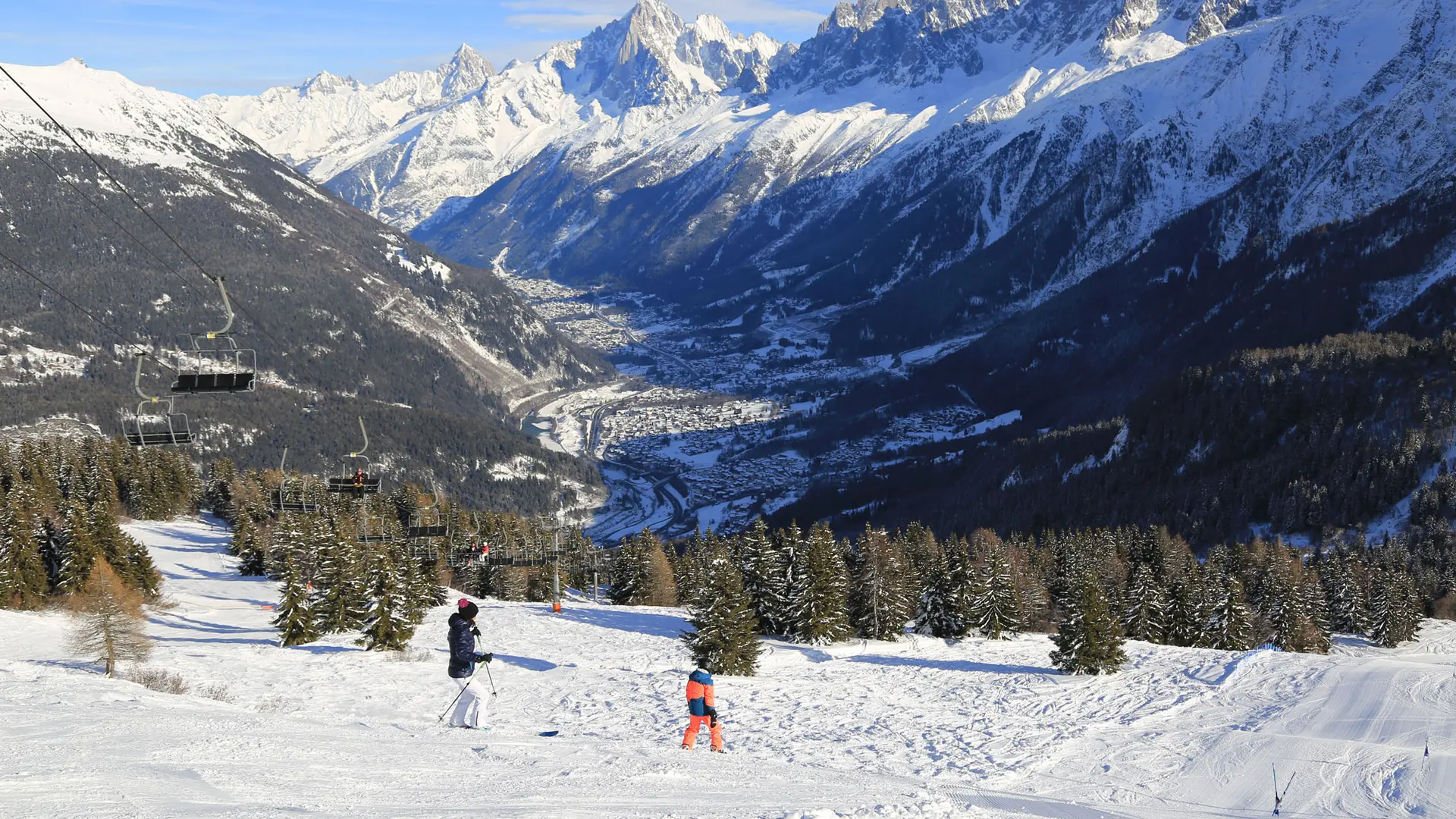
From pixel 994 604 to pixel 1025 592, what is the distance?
1530 cm

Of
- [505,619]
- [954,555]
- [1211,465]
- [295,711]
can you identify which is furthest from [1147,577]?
[1211,465]

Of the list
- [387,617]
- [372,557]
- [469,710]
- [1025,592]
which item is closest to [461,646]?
[469,710]

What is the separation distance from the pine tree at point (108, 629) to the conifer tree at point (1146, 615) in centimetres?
5758

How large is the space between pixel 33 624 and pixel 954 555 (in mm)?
51341

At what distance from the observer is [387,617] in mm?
52250

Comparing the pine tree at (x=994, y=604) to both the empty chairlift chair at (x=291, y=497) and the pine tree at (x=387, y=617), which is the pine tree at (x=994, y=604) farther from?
the empty chairlift chair at (x=291, y=497)

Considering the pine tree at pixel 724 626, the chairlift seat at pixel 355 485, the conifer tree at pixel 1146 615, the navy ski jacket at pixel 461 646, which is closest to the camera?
the navy ski jacket at pixel 461 646

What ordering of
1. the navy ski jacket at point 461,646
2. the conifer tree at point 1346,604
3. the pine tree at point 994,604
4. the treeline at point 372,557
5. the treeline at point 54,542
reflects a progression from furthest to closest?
the conifer tree at point 1346,604 → the pine tree at point 994,604 → the treeline at point 54,542 → the treeline at point 372,557 → the navy ski jacket at point 461,646

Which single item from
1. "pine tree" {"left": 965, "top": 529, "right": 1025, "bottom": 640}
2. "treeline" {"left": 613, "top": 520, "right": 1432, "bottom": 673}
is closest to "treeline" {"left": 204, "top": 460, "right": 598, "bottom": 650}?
"treeline" {"left": 613, "top": 520, "right": 1432, "bottom": 673}

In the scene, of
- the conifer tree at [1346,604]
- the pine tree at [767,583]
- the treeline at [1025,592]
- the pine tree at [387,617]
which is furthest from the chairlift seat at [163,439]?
the conifer tree at [1346,604]

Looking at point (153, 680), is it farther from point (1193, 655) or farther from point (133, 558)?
point (1193, 655)

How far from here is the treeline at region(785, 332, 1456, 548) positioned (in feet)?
457

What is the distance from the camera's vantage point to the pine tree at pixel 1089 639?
53.2 metres

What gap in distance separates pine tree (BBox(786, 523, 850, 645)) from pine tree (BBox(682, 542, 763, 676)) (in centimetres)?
1066
